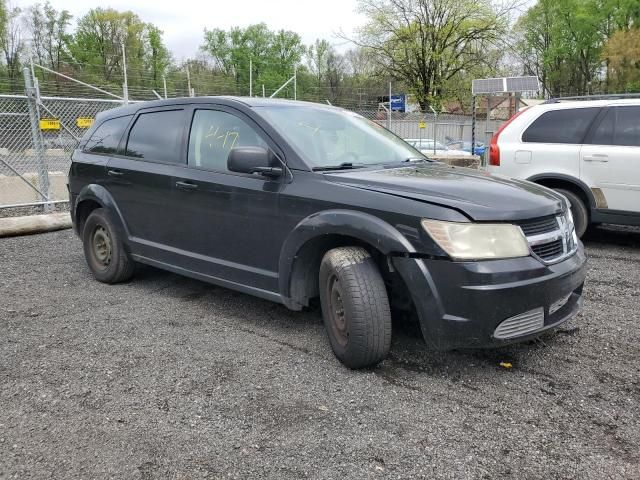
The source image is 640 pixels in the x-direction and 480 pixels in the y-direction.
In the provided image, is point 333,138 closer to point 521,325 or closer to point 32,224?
point 521,325

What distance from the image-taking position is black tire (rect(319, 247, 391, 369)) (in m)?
3.07

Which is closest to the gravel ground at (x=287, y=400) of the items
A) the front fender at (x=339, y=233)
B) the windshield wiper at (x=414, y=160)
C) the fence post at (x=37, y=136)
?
the front fender at (x=339, y=233)

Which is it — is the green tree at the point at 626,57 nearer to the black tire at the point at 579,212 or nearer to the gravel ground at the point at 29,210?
the black tire at the point at 579,212

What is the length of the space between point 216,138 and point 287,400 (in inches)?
82.6

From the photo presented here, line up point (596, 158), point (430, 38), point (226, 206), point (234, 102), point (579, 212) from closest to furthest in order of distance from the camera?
point (226, 206)
point (234, 102)
point (596, 158)
point (579, 212)
point (430, 38)

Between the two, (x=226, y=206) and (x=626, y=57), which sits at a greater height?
(x=626, y=57)

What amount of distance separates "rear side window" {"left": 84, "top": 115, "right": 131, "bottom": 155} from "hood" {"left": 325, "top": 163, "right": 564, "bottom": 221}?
248cm

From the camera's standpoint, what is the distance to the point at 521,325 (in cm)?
298

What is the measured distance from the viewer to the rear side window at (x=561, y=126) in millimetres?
6551

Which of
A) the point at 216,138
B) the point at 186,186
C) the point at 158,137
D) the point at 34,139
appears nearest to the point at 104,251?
the point at 158,137

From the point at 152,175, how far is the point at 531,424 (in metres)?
3.32

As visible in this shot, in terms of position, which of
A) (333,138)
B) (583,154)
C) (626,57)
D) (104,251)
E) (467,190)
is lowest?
(104,251)

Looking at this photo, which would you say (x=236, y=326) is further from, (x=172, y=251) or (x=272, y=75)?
(x=272, y=75)

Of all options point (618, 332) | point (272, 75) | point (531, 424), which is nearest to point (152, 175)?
point (531, 424)
